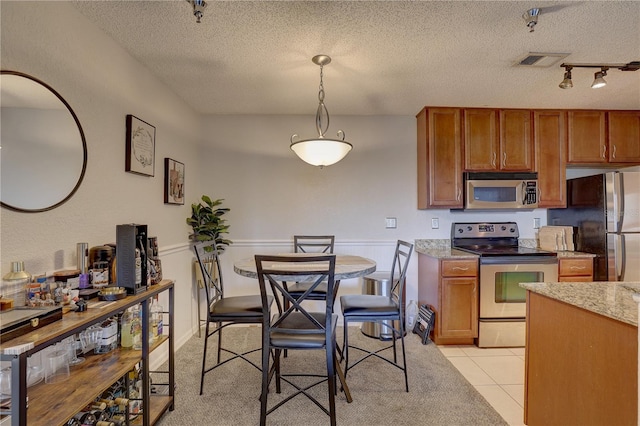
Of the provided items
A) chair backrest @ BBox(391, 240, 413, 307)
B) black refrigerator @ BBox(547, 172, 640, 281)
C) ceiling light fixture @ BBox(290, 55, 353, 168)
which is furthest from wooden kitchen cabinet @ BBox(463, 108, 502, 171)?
ceiling light fixture @ BBox(290, 55, 353, 168)

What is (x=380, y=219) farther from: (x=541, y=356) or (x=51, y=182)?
(x=51, y=182)

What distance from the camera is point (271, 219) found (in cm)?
360

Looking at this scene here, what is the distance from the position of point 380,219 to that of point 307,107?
1484mm

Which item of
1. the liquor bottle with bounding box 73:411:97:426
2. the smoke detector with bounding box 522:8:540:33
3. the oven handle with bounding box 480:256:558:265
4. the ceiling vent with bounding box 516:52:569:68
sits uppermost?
the ceiling vent with bounding box 516:52:569:68

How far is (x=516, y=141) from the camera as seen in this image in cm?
336

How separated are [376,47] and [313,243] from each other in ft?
6.59

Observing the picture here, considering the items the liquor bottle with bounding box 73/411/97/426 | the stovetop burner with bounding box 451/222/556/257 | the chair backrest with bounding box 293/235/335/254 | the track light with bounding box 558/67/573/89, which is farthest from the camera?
the stovetop burner with bounding box 451/222/556/257

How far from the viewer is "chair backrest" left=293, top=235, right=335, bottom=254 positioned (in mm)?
3210

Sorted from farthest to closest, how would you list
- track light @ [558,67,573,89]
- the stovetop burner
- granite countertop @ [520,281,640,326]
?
the stovetop burner → track light @ [558,67,573,89] → granite countertop @ [520,281,640,326]

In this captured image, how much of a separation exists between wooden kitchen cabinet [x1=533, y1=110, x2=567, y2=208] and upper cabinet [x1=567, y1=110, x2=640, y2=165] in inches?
3.5

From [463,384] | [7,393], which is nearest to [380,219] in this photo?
[463,384]

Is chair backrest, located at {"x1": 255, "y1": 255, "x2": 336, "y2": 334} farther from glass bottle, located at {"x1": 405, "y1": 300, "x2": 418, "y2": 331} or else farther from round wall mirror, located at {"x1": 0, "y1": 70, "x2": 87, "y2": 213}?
glass bottle, located at {"x1": 405, "y1": 300, "x2": 418, "y2": 331}

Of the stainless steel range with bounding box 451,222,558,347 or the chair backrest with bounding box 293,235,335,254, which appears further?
the chair backrest with bounding box 293,235,335,254

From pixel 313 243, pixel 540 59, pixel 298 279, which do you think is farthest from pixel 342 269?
pixel 540 59
